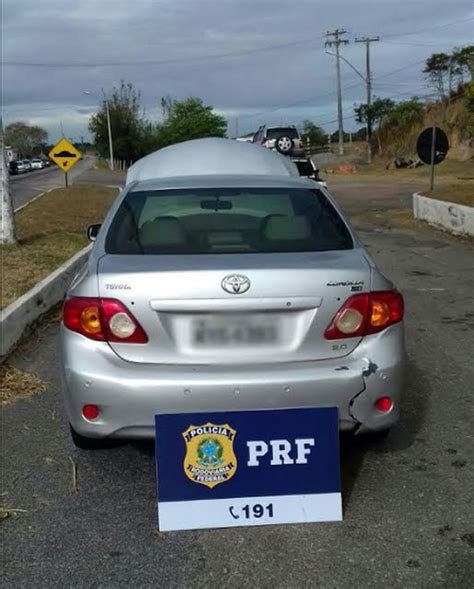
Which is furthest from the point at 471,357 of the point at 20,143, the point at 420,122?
the point at 20,143

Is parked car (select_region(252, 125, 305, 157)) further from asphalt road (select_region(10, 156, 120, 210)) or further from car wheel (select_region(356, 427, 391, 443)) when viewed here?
car wheel (select_region(356, 427, 391, 443))

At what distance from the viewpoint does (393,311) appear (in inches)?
150

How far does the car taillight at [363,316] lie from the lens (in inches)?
143

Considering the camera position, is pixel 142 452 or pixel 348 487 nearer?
pixel 348 487

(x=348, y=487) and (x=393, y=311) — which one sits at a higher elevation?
(x=393, y=311)

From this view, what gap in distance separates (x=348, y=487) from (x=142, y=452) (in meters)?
1.21

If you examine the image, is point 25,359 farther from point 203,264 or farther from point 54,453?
point 203,264

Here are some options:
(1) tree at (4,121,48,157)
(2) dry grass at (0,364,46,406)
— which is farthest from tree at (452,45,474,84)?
(1) tree at (4,121,48,157)

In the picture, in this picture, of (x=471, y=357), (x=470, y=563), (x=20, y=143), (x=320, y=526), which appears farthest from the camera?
(x=20, y=143)

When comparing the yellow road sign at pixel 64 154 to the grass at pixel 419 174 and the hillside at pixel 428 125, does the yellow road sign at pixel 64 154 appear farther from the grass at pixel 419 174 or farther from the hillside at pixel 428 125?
the hillside at pixel 428 125

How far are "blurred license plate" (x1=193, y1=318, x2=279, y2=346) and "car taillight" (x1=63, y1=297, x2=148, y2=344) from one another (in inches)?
10.2

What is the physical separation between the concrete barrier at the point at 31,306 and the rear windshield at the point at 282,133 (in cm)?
2482

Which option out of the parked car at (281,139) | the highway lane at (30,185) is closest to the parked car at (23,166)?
the highway lane at (30,185)

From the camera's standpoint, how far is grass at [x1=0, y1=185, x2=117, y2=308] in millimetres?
9367
